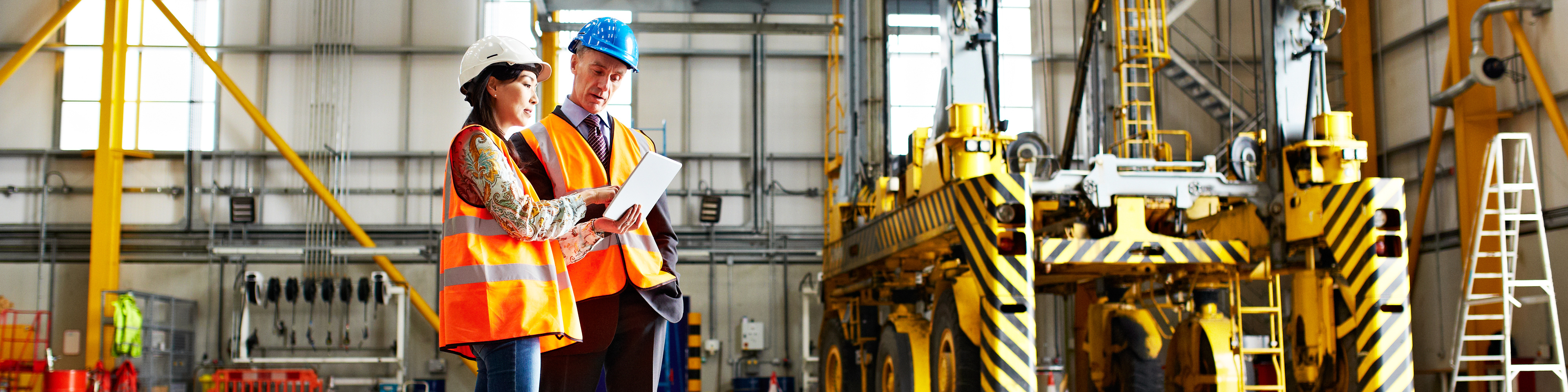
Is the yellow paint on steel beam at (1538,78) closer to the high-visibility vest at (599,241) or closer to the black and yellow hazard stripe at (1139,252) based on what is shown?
the black and yellow hazard stripe at (1139,252)

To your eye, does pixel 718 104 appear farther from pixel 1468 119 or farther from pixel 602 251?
pixel 602 251

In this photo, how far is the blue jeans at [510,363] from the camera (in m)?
2.49

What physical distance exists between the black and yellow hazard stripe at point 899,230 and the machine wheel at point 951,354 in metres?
0.49

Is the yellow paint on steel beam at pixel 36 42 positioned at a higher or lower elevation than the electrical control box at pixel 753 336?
higher

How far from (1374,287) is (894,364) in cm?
380

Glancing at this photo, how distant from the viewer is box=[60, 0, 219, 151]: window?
1742 cm

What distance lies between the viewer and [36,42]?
16.2 meters

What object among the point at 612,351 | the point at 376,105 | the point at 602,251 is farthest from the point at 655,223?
the point at 376,105

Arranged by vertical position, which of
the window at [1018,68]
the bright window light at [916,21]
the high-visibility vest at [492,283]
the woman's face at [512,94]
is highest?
the bright window light at [916,21]

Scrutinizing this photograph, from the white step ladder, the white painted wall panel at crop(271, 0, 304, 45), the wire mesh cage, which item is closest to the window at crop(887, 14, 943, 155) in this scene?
the white step ladder

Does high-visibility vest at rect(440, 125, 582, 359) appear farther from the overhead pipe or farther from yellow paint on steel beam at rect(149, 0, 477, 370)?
yellow paint on steel beam at rect(149, 0, 477, 370)

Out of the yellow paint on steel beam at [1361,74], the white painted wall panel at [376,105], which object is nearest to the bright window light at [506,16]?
the white painted wall panel at [376,105]

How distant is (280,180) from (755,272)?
7281 millimetres

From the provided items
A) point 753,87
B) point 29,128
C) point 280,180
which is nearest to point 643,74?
point 753,87
